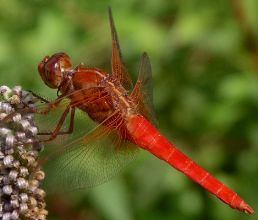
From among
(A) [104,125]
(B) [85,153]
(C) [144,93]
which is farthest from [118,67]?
(B) [85,153]

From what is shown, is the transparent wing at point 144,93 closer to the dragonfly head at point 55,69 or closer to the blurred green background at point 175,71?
the dragonfly head at point 55,69

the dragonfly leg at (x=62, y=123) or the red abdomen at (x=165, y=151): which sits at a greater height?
the dragonfly leg at (x=62, y=123)

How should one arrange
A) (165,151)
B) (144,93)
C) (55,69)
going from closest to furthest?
(55,69)
(165,151)
(144,93)

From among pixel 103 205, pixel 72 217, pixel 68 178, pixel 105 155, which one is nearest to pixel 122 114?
pixel 105 155

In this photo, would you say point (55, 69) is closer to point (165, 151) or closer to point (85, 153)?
point (85, 153)

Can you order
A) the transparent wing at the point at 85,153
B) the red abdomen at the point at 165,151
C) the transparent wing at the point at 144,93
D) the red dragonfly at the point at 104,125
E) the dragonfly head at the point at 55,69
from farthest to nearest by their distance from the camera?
the transparent wing at the point at 144,93, the red abdomen at the point at 165,151, the dragonfly head at the point at 55,69, the red dragonfly at the point at 104,125, the transparent wing at the point at 85,153

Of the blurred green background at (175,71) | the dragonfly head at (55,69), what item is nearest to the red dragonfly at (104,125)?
the dragonfly head at (55,69)
